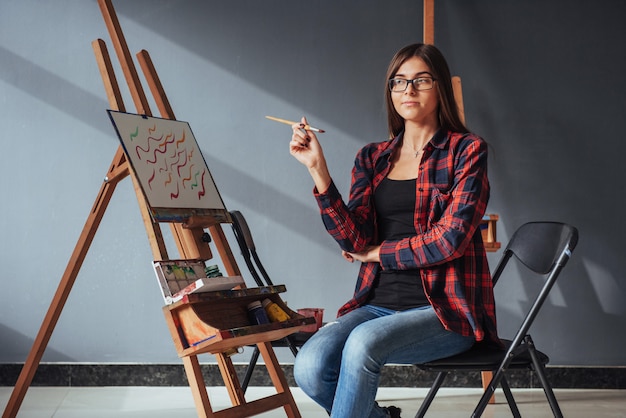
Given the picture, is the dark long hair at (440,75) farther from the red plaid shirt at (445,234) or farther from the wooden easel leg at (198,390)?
the wooden easel leg at (198,390)

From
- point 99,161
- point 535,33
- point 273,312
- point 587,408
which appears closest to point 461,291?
point 273,312

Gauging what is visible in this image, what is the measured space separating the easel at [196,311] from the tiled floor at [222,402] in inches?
19.3

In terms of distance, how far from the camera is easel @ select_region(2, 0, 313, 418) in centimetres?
198

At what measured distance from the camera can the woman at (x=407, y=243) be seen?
184 cm

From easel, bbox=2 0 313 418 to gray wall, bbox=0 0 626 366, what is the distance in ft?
3.01

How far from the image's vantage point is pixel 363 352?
1.75 metres

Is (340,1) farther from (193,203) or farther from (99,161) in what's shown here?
(193,203)

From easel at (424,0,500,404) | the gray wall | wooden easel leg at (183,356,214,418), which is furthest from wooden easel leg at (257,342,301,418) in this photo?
the gray wall

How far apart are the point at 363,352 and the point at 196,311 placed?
0.49 m

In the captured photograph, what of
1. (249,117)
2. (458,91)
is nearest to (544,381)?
(458,91)

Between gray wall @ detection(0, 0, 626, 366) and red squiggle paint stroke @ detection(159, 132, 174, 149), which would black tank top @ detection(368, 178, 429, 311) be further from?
gray wall @ detection(0, 0, 626, 366)

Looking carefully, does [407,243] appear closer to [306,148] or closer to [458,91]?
[306,148]

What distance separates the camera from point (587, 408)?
318 centimetres

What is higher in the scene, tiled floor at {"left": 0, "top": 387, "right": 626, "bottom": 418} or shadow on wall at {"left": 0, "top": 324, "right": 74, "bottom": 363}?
shadow on wall at {"left": 0, "top": 324, "right": 74, "bottom": 363}
